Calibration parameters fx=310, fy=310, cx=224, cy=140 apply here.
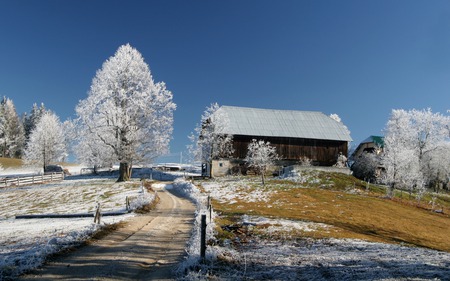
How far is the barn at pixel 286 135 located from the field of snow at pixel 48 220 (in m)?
27.5

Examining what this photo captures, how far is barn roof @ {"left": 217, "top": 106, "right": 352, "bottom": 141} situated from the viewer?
6375cm

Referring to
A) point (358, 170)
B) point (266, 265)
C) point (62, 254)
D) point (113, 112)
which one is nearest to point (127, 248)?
point (62, 254)

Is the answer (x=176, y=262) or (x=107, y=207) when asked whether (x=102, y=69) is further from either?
(x=176, y=262)

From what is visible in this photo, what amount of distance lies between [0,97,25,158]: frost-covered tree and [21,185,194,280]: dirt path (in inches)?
3537

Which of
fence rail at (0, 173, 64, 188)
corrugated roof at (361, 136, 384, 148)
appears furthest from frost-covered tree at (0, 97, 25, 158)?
corrugated roof at (361, 136, 384, 148)

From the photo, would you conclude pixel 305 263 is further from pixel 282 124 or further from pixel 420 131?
pixel 420 131

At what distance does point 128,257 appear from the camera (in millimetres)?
10117

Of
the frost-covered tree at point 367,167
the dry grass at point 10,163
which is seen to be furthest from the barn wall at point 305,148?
the dry grass at point 10,163

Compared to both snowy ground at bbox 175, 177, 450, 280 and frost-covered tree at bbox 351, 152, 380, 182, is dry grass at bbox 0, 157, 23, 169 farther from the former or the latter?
frost-covered tree at bbox 351, 152, 380, 182

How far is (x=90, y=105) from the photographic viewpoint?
122ft

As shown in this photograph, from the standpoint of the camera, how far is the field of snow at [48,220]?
9578 mm

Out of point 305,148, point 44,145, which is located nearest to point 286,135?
point 305,148

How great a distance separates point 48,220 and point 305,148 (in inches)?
2065

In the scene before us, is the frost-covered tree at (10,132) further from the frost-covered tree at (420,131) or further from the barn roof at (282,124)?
the frost-covered tree at (420,131)
